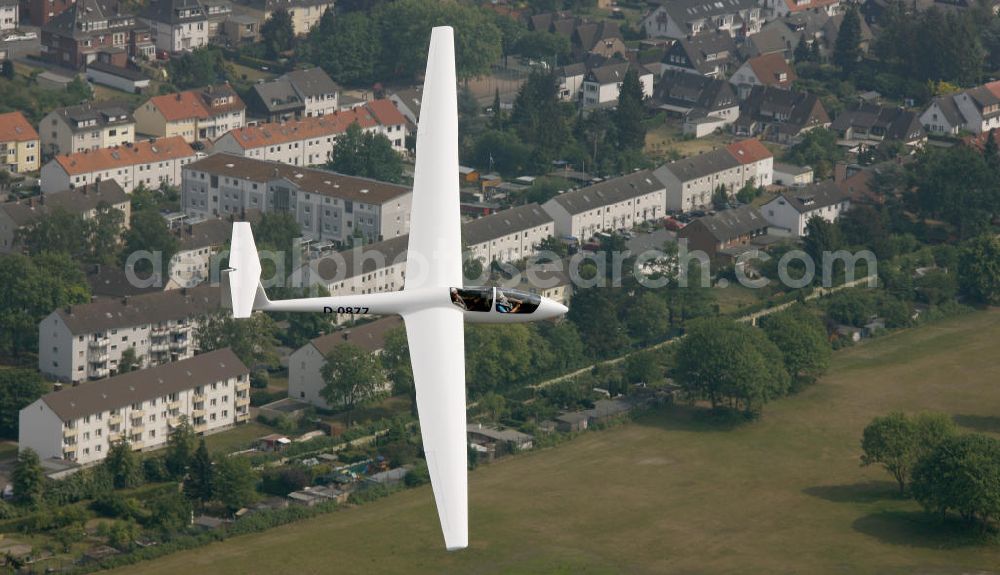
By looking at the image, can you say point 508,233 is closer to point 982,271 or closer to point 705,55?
point 982,271

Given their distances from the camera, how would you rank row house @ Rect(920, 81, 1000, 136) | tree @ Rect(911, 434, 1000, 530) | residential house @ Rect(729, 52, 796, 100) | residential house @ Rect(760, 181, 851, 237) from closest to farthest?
tree @ Rect(911, 434, 1000, 530) → residential house @ Rect(760, 181, 851, 237) → row house @ Rect(920, 81, 1000, 136) → residential house @ Rect(729, 52, 796, 100)

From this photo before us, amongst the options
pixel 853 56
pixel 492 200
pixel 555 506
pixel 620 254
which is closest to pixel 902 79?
pixel 853 56

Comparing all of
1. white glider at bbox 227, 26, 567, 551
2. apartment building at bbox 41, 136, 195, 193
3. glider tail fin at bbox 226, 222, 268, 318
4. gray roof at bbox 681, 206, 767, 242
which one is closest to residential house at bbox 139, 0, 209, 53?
apartment building at bbox 41, 136, 195, 193

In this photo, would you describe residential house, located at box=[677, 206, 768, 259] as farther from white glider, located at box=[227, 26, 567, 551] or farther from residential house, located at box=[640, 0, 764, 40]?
white glider, located at box=[227, 26, 567, 551]

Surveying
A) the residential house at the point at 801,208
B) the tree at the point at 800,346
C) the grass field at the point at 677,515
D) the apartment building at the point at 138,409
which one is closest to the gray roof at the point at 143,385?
the apartment building at the point at 138,409

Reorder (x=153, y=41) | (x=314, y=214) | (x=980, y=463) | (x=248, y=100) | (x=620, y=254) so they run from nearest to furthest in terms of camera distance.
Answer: (x=980, y=463) → (x=620, y=254) → (x=314, y=214) → (x=248, y=100) → (x=153, y=41)

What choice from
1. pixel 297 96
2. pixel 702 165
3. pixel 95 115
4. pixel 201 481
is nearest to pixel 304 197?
pixel 95 115

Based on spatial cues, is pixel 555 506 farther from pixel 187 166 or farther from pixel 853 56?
pixel 853 56
